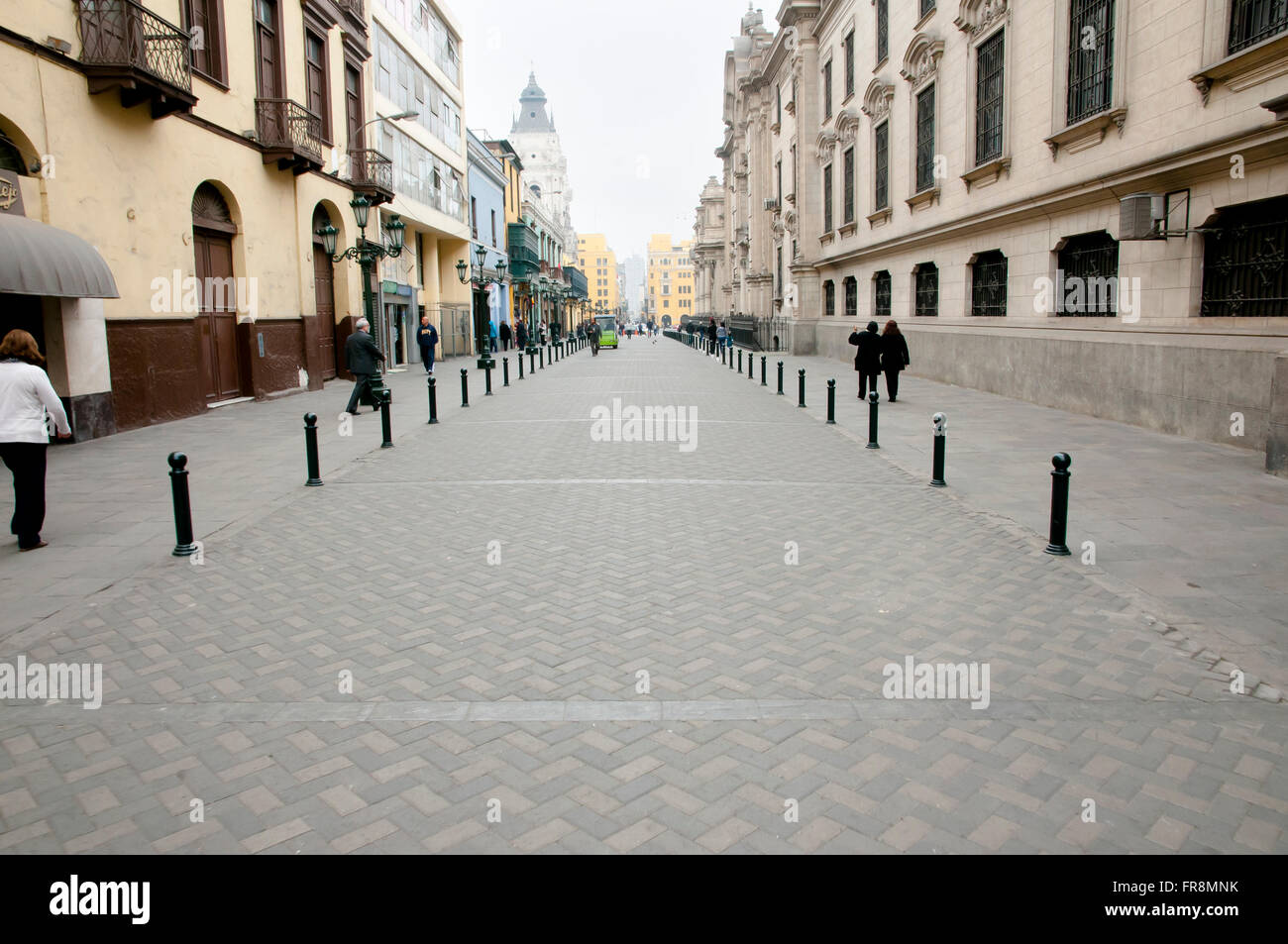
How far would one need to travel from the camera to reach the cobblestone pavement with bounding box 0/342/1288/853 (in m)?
3.30

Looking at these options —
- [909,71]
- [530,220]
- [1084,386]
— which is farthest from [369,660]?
[530,220]

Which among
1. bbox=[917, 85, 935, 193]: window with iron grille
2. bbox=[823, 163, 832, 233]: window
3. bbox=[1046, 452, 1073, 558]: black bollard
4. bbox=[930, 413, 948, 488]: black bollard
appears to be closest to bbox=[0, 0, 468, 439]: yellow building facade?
bbox=[930, 413, 948, 488]: black bollard

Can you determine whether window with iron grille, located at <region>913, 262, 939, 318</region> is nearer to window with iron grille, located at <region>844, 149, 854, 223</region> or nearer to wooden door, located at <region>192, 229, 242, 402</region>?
window with iron grille, located at <region>844, 149, 854, 223</region>

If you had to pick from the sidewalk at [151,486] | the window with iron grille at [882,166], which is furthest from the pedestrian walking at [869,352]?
the window with iron grille at [882,166]

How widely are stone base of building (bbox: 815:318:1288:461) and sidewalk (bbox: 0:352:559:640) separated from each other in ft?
35.5

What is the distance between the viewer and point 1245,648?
486 cm

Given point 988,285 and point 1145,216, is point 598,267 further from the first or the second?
point 1145,216

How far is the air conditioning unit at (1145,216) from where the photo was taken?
12.1 metres

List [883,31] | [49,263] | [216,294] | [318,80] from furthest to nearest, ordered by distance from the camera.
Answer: [883,31] < [318,80] < [216,294] < [49,263]

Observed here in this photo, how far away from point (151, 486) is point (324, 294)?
15889mm

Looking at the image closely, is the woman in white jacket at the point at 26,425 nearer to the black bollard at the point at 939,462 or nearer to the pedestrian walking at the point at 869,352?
the black bollard at the point at 939,462

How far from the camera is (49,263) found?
1166 cm

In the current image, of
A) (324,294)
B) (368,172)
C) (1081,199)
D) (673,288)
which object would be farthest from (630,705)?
(673,288)
